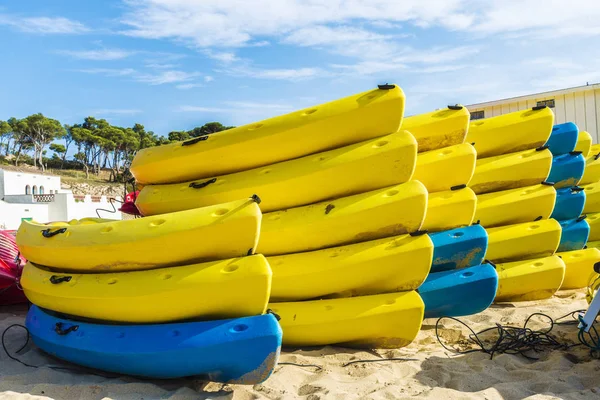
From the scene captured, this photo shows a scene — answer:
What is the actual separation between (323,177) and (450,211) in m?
1.18

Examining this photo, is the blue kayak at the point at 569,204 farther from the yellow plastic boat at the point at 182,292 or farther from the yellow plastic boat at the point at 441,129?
the yellow plastic boat at the point at 182,292

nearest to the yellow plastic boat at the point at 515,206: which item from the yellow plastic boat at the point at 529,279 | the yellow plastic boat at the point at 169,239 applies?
the yellow plastic boat at the point at 529,279

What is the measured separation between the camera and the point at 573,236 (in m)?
4.97

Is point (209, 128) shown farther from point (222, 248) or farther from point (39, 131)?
point (222, 248)

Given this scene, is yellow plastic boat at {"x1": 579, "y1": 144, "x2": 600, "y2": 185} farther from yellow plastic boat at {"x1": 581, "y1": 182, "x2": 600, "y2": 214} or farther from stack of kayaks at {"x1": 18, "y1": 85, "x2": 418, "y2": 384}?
stack of kayaks at {"x1": 18, "y1": 85, "x2": 418, "y2": 384}

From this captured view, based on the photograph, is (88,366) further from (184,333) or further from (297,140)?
(297,140)

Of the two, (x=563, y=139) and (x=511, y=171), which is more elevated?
(x=563, y=139)

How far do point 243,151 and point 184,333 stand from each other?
143 cm

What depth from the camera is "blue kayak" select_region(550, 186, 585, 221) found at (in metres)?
5.03

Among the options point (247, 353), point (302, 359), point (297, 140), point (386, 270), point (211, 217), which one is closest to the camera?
point (247, 353)

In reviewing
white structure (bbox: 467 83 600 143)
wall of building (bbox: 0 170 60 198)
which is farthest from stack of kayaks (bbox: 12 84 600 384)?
wall of building (bbox: 0 170 60 198)

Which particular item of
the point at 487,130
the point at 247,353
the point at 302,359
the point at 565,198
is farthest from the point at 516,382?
the point at 565,198

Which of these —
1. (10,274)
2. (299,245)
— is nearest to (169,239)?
(299,245)

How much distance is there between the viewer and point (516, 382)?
259 cm
